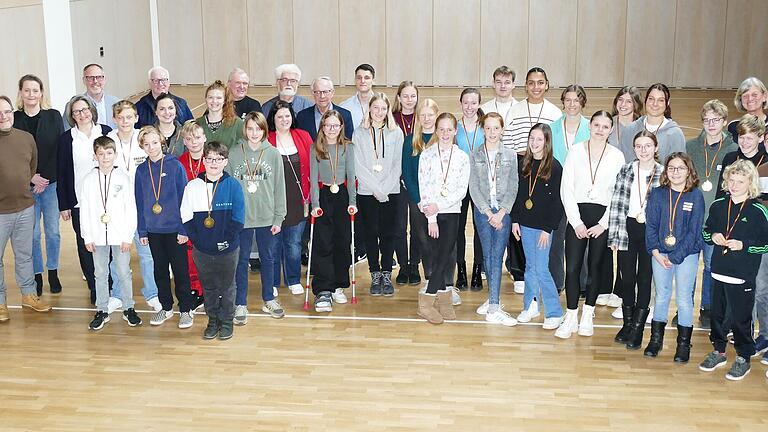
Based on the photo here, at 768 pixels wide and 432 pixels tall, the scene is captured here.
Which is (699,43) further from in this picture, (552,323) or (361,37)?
(552,323)

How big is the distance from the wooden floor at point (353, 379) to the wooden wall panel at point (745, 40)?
12.6 m

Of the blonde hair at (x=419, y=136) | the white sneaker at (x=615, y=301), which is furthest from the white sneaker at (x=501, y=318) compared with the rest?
the blonde hair at (x=419, y=136)

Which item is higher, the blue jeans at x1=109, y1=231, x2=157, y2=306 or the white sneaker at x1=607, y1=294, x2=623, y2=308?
the blue jeans at x1=109, y1=231, x2=157, y2=306

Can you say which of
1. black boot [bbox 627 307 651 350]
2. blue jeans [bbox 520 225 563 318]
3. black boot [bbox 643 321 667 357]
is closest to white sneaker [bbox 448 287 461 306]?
blue jeans [bbox 520 225 563 318]

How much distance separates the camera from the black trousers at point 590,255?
21.7ft

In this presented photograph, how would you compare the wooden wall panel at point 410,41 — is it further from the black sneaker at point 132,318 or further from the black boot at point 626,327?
the black boot at point 626,327

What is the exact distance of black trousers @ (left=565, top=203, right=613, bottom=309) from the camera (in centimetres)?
662

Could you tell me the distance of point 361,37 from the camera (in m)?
18.7

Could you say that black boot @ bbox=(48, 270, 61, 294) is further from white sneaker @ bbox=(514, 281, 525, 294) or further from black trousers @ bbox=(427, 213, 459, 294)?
white sneaker @ bbox=(514, 281, 525, 294)

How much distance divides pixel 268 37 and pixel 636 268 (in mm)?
13497

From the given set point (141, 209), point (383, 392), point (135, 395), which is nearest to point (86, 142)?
point (141, 209)

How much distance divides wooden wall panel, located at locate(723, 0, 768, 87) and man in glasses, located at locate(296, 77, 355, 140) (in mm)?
12717

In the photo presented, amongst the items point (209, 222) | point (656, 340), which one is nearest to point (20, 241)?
point (209, 222)

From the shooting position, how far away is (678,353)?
6387 mm
